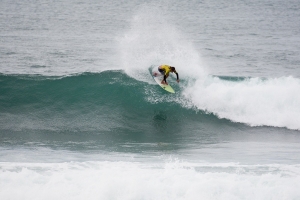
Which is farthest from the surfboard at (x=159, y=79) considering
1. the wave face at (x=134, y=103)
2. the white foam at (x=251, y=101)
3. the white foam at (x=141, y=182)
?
the white foam at (x=141, y=182)

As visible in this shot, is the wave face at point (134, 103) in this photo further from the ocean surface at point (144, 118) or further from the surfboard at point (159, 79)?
the surfboard at point (159, 79)

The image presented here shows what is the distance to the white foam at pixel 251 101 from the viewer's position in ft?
54.6

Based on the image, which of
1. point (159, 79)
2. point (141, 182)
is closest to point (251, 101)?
point (159, 79)

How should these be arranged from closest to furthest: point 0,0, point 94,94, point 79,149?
point 79,149 < point 94,94 < point 0,0

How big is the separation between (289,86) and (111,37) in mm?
15708

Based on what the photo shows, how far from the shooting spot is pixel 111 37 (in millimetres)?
30688

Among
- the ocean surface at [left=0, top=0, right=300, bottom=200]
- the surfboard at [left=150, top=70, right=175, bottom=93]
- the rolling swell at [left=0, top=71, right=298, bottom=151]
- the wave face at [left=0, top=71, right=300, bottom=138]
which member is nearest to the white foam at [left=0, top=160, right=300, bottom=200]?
the ocean surface at [left=0, top=0, right=300, bottom=200]

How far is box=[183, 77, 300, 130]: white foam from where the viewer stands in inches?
655

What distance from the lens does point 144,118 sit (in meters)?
16.5

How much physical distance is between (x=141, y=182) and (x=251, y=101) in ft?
28.6

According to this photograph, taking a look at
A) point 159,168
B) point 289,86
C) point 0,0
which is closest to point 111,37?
point 289,86

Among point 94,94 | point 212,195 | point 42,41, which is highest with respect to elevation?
point 42,41

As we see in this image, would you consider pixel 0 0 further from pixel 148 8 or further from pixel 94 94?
pixel 94 94

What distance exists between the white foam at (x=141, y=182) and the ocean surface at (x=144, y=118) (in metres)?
0.03
